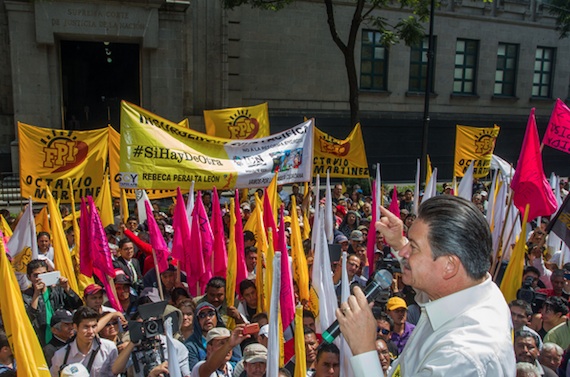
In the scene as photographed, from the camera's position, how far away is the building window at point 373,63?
68.4 ft

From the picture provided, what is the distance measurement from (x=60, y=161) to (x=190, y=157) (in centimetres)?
276

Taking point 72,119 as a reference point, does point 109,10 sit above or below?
above

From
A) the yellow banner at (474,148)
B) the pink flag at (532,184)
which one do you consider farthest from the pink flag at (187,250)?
the yellow banner at (474,148)

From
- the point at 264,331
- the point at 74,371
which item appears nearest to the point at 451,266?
the point at 74,371

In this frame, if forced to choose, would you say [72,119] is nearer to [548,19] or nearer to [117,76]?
[117,76]

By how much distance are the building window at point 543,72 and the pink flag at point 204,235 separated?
→ 837 inches

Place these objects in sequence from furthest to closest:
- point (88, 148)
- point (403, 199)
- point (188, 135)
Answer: point (403, 199), point (88, 148), point (188, 135)

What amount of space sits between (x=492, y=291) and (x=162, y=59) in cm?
1657

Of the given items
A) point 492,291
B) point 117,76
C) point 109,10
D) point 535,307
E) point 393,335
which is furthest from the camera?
point 117,76

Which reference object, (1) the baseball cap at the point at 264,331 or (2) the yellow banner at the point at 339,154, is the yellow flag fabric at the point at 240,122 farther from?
(1) the baseball cap at the point at 264,331

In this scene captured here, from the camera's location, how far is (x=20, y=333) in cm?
404

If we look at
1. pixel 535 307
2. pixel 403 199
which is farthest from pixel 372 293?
pixel 403 199

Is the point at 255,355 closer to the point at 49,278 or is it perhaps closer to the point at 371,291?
the point at 371,291

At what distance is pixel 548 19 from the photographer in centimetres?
2405
